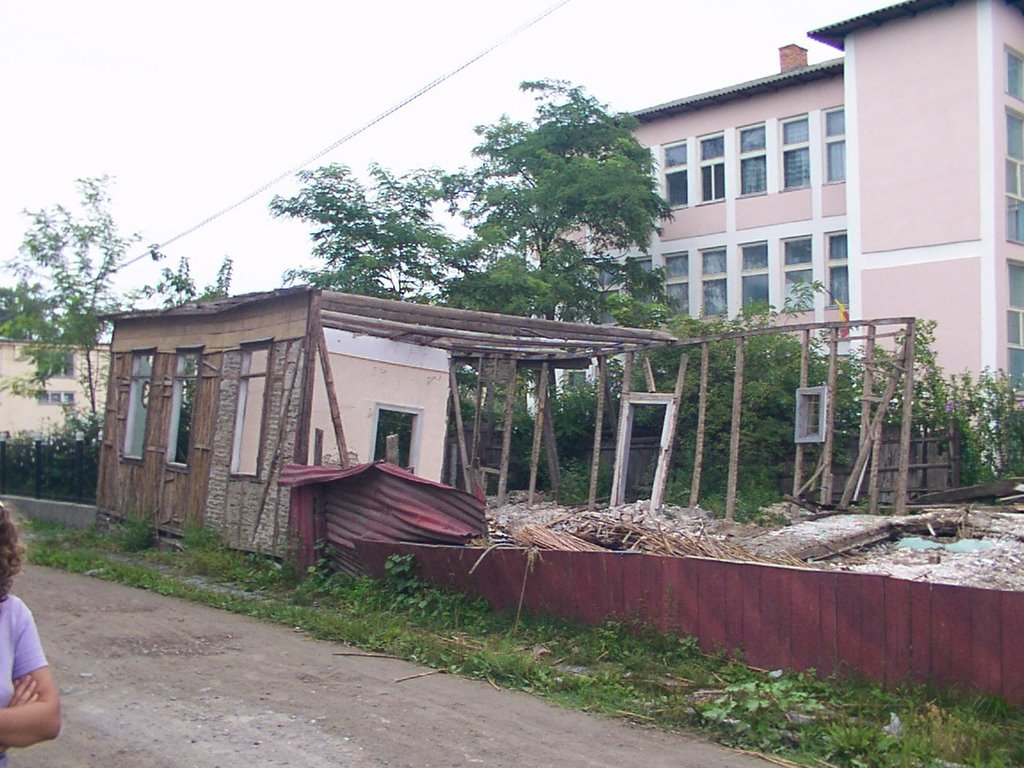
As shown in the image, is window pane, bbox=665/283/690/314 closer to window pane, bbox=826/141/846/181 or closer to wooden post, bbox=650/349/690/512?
window pane, bbox=826/141/846/181

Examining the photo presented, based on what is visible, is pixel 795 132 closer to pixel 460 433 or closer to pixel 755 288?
pixel 755 288

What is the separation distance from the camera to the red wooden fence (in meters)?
6.65

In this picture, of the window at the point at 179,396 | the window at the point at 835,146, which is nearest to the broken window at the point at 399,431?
the window at the point at 179,396

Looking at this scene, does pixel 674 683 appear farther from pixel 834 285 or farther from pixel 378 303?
pixel 834 285

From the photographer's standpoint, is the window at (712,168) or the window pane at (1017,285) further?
the window at (712,168)

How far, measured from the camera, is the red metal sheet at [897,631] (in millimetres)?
6961

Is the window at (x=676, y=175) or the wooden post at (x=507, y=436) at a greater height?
the window at (x=676, y=175)

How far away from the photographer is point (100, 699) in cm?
722

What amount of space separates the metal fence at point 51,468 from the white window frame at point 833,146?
17.4 metres

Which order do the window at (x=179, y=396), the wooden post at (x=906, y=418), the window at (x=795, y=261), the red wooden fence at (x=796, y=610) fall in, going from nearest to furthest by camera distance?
1. the red wooden fence at (x=796, y=610)
2. the wooden post at (x=906, y=418)
3. the window at (x=179, y=396)
4. the window at (x=795, y=261)

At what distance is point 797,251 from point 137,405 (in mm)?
15858

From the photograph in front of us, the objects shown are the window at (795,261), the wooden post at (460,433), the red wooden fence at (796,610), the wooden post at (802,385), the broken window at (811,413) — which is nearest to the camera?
the red wooden fence at (796,610)

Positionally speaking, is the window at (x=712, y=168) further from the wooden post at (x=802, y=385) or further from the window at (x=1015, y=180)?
the wooden post at (x=802, y=385)

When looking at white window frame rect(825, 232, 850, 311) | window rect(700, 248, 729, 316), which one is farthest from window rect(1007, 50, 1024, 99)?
window rect(700, 248, 729, 316)
